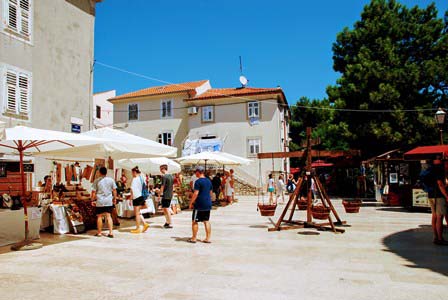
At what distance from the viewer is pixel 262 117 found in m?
30.9

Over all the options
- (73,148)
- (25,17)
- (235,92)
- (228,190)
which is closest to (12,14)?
(25,17)

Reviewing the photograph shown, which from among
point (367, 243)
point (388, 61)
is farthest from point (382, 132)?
point (367, 243)

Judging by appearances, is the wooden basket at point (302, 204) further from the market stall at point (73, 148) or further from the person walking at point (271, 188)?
the person walking at point (271, 188)

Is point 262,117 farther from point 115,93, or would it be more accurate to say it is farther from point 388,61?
point 115,93

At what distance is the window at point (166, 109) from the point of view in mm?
34312

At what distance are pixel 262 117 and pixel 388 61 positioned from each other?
10.9 meters

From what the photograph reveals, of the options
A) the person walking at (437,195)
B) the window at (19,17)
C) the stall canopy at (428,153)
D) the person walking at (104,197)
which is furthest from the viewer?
the window at (19,17)

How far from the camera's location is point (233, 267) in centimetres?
580

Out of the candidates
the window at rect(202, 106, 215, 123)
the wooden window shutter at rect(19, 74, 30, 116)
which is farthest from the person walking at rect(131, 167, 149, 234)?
the window at rect(202, 106, 215, 123)

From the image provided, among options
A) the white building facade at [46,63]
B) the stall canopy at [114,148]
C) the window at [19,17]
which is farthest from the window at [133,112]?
the stall canopy at [114,148]

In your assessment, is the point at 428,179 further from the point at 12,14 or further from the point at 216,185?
the point at 12,14

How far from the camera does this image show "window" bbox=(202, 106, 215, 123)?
32.6 metres

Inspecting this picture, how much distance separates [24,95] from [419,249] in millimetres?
13875

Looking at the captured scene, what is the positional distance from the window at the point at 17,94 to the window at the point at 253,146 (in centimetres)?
1988
